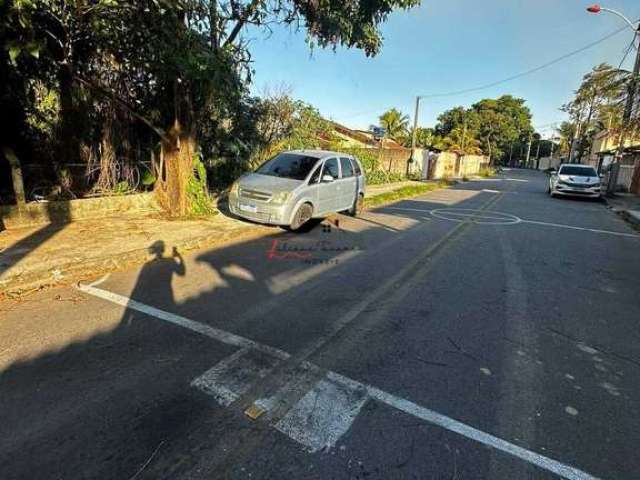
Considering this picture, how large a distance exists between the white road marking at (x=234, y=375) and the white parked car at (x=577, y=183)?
65.6 feet

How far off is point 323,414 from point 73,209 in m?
7.44

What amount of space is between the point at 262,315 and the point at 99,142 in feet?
25.8

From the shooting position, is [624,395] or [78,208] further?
[78,208]

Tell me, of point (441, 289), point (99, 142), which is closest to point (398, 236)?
point (441, 289)

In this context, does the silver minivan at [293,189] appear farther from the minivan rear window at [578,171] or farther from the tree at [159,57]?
the minivan rear window at [578,171]

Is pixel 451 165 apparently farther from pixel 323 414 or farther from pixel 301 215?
pixel 323 414

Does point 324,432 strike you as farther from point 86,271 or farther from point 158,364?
point 86,271

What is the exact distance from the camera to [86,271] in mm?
5359

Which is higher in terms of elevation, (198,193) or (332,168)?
(332,168)

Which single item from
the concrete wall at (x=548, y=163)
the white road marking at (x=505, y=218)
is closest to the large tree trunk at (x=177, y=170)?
the white road marking at (x=505, y=218)

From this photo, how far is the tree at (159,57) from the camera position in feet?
20.9

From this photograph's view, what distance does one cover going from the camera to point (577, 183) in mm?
18453

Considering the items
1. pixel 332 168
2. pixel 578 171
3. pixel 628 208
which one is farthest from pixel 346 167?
pixel 578 171

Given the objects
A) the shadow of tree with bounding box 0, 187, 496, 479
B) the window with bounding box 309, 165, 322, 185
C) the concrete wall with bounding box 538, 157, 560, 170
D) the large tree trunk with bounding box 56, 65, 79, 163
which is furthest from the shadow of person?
the concrete wall with bounding box 538, 157, 560, 170
